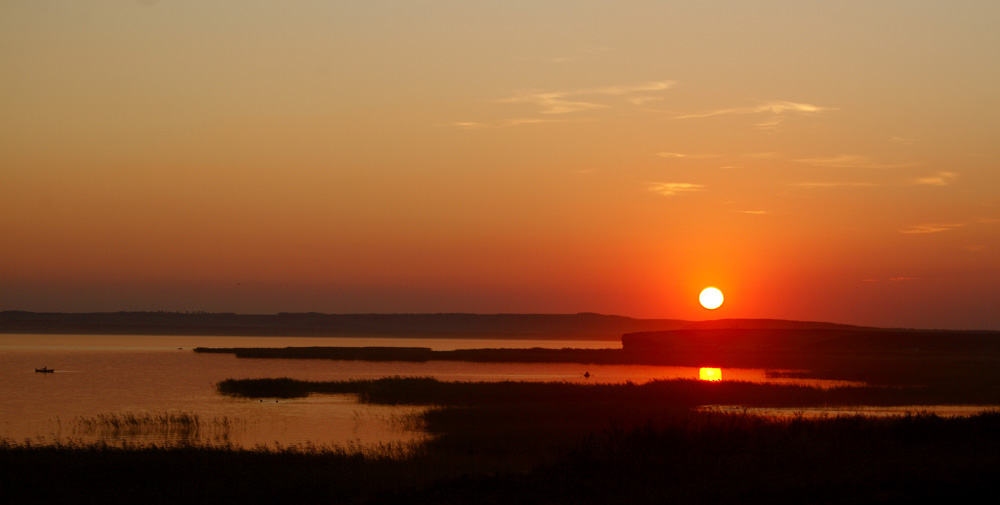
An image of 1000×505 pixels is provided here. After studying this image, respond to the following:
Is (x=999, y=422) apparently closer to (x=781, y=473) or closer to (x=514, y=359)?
(x=781, y=473)

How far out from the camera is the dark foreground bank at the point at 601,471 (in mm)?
15602

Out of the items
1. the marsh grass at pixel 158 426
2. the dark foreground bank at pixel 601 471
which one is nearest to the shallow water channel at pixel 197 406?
the marsh grass at pixel 158 426

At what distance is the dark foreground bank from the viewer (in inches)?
614

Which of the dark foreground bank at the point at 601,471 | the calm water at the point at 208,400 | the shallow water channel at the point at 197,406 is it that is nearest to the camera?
the dark foreground bank at the point at 601,471

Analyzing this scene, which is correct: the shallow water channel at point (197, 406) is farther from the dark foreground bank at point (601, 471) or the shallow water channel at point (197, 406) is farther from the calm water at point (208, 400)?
the dark foreground bank at point (601, 471)

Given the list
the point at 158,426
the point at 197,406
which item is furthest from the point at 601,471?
the point at 197,406

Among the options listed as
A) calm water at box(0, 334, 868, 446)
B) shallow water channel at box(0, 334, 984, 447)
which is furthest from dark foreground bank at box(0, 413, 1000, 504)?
calm water at box(0, 334, 868, 446)

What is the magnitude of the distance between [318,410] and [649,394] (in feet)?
48.0

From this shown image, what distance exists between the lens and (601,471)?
18.4m

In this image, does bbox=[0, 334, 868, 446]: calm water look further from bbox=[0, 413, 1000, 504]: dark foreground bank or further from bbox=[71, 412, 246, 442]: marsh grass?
bbox=[0, 413, 1000, 504]: dark foreground bank

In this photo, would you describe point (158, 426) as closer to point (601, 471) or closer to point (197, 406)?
point (197, 406)

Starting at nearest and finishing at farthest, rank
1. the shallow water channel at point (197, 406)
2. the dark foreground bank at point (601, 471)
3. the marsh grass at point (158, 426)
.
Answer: the dark foreground bank at point (601, 471) < the marsh grass at point (158, 426) < the shallow water channel at point (197, 406)

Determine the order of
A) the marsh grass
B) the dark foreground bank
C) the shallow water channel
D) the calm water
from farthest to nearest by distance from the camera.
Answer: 1. the calm water
2. the shallow water channel
3. the marsh grass
4. the dark foreground bank

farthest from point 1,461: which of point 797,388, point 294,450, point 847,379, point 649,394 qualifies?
point 847,379
